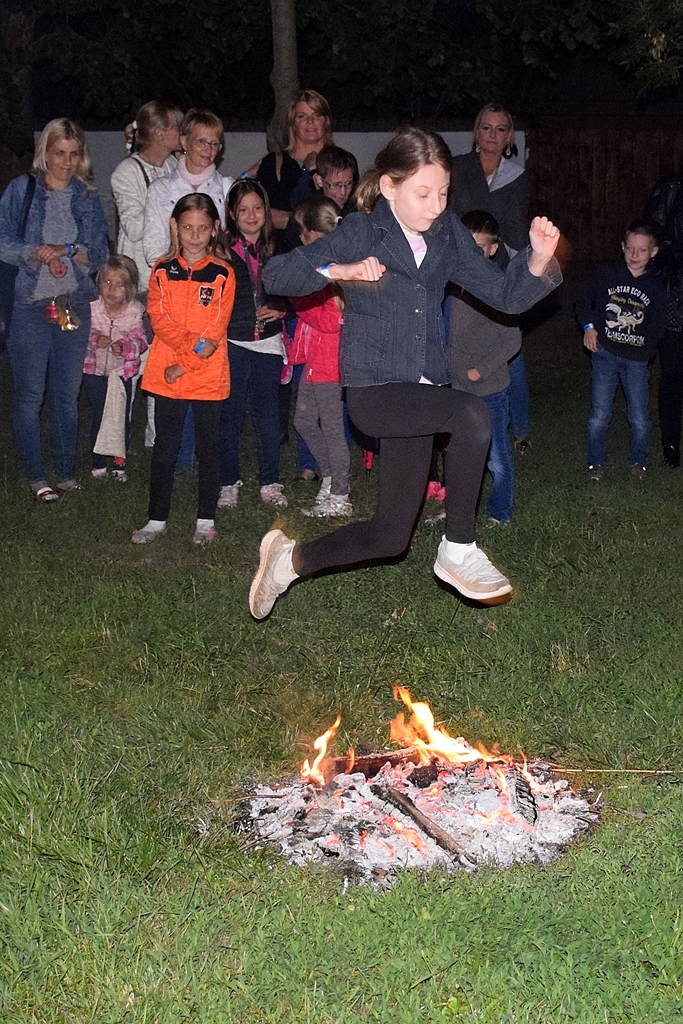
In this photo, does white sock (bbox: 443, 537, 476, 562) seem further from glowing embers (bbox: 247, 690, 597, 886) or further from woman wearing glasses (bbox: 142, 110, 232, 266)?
woman wearing glasses (bbox: 142, 110, 232, 266)

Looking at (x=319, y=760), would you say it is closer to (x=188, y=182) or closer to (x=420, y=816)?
(x=420, y=816)

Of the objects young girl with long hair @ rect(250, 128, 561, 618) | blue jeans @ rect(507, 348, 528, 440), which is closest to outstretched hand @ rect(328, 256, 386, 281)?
young girl with long hair @ rect(250, 128, 561, 618)

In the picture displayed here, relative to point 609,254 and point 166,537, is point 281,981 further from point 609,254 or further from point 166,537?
point 609,254

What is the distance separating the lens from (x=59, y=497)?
28.1 feet

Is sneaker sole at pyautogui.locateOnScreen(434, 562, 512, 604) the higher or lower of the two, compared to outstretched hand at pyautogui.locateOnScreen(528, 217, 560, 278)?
lower

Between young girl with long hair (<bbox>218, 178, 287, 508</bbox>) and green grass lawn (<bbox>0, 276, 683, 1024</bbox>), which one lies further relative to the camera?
young girl with long hair (<bbox>218, 178, 287, 508</bbox>)

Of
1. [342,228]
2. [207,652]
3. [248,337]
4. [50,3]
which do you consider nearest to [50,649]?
[207,652]

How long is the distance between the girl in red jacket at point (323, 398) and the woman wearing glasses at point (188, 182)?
704 mm

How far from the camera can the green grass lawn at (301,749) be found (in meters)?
3.63

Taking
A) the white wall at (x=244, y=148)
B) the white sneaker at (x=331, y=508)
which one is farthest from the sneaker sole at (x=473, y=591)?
the white wall at (x=244, y=148)

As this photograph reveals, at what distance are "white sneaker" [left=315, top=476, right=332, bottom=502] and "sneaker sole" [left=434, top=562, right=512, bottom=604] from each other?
3.18 metres

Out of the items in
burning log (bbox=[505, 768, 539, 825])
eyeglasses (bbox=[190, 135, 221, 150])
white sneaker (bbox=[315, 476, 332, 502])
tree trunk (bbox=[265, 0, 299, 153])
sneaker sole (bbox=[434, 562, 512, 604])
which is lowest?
white sneaker (bbox=[315, 476, 332, 502])

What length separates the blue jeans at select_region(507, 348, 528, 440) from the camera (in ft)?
30.8

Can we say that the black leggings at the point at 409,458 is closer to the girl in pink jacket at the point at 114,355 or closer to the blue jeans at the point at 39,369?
the blue jeans at the point at 39,369
